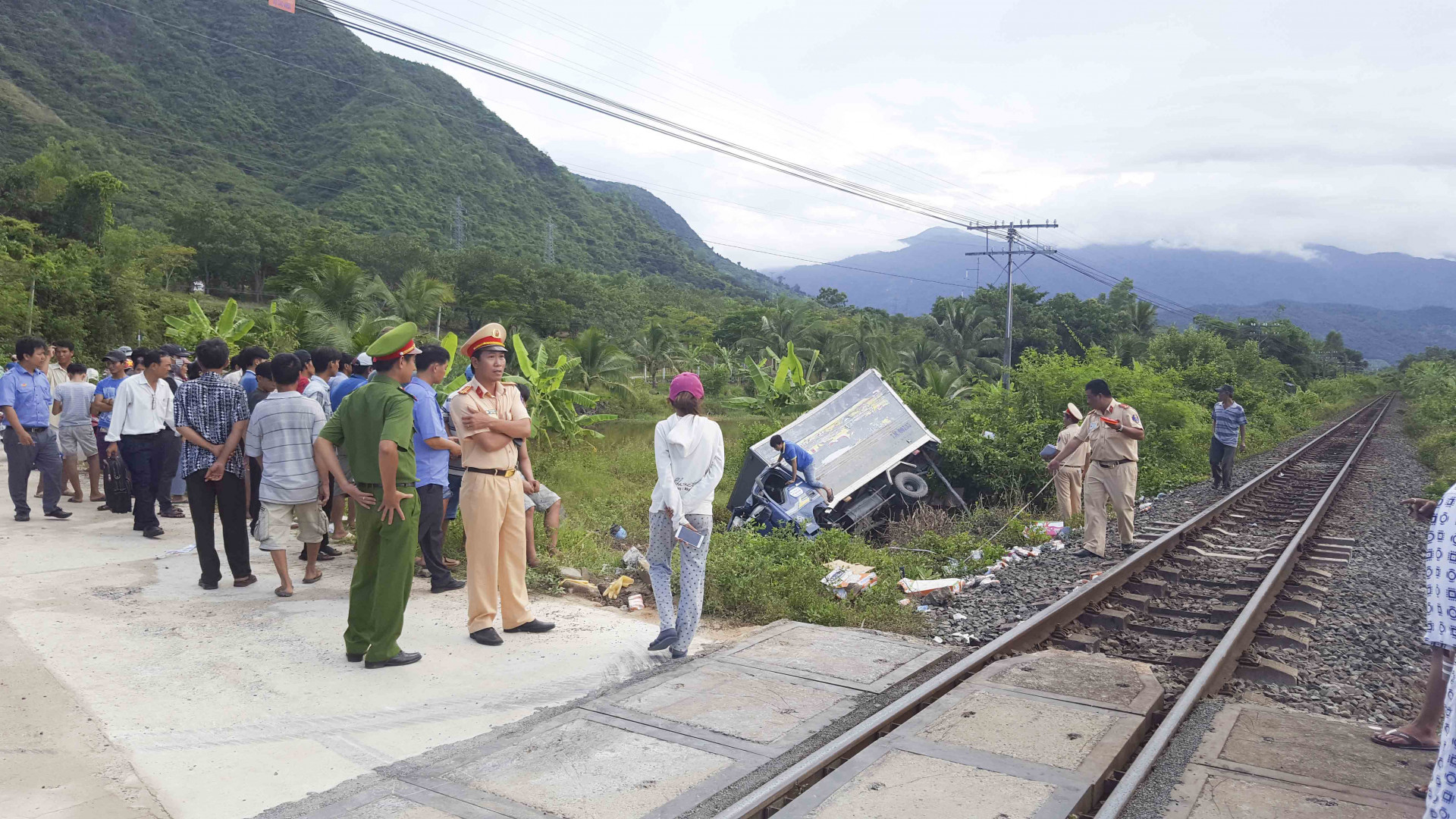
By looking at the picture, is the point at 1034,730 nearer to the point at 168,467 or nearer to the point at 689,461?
the point at 689,461

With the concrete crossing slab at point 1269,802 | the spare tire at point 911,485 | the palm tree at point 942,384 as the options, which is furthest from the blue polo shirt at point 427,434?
the palm tree at point 942,384

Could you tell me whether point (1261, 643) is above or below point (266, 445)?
below

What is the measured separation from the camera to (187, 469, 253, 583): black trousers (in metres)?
6.71

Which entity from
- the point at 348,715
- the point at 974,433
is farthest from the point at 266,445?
the point at 974,433

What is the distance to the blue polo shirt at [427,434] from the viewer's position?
5895 millimetres

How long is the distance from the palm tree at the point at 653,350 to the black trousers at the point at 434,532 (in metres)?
33.4

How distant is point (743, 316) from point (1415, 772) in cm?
4817

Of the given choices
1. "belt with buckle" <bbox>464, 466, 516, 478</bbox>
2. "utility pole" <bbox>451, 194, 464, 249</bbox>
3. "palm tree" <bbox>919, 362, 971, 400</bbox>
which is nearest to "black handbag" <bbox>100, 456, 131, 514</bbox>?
"belt with buckle" <bbox>464, 466, 516, 478</bbox>

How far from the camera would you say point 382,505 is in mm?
5184

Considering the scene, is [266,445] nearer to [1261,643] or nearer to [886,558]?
[886,558]

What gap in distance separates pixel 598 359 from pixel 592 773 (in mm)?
Answer: 21900

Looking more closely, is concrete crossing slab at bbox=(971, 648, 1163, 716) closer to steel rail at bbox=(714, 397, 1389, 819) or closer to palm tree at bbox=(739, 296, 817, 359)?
steel rail at bbox=(714, 397, 1389, 819)

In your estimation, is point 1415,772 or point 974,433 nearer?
point 1415,772

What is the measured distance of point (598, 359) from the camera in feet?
83.3
